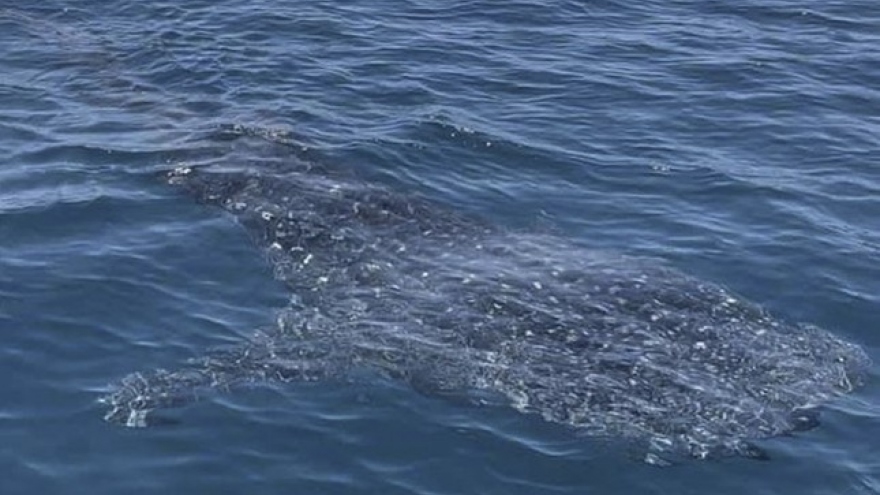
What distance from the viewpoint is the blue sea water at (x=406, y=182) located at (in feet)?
72.2

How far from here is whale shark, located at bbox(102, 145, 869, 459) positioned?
2289 cm

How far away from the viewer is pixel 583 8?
4256 centimetres

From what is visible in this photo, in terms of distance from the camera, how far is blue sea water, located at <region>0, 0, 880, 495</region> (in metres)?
22.0

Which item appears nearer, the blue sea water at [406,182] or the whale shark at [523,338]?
the blue sea water at [406,182]

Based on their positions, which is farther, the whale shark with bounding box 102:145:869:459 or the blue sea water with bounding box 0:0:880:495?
the whale shark with bounding box 102:145:869:459

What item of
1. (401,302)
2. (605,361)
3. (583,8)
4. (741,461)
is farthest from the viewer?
(583,8)

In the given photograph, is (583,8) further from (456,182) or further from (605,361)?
(605,361)

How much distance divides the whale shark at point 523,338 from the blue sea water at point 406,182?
44 cm

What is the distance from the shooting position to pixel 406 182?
3119cm

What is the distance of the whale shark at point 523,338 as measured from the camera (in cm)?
2289

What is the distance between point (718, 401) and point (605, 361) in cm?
186

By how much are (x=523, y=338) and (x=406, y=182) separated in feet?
24.3

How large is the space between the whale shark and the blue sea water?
17.4 inches

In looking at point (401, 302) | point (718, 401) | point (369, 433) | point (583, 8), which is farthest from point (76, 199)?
point (583, 8)
